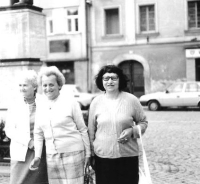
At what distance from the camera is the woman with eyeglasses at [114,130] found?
14.1 feet

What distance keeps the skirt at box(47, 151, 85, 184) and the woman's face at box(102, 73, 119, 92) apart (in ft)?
2.31

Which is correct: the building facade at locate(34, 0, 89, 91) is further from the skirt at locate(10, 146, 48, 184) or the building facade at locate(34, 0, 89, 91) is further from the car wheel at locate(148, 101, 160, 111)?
the skirt at locate(10, 146, 48, 184)

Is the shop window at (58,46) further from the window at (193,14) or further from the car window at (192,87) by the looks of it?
the car window at (192,87)

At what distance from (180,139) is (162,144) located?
38.9 inches

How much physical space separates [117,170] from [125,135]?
0.39 meters

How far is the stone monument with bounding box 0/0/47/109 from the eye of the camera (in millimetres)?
8266

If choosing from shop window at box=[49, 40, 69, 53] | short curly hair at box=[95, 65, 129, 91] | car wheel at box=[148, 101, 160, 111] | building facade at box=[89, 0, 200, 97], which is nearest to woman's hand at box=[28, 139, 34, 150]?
short curly hair at box=[95, 65, 129, 91]

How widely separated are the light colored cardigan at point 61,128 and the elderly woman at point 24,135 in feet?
0.74

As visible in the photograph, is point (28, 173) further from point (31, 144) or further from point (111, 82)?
point (111, 82)

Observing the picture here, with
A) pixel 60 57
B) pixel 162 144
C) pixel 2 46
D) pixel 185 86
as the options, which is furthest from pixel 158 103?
pixel 2 46

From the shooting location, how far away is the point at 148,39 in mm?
26609

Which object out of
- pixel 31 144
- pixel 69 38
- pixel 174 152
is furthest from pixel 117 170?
pixel 69 38

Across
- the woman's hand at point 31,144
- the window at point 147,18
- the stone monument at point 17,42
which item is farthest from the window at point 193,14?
the woman's hand at point 31,144

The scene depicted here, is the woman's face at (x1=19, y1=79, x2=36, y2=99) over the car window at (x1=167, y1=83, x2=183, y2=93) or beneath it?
over
